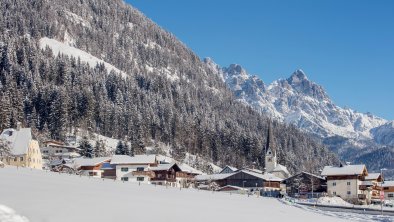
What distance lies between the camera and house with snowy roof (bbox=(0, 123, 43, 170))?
355 feet

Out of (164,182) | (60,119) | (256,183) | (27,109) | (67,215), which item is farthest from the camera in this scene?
(27,109)

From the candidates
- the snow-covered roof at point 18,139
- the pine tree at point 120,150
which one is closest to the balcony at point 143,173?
the pine tree at point 120,150

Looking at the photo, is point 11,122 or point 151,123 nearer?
point 11,122

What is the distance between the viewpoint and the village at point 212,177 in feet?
370

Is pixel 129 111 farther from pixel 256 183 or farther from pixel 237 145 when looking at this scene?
pixel 256 183

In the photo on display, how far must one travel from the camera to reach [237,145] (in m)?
199

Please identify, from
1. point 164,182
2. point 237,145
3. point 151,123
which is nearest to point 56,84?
point 151,123

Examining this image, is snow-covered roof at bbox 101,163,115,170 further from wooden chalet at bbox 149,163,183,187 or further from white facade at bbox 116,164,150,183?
wooden chalet at bbox 149,163,183,187

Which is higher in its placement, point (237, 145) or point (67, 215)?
point (237, 145)

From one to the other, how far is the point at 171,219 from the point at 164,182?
92571 mm

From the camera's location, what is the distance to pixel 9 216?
29562 mm

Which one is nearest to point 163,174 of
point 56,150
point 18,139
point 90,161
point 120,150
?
point 90,161

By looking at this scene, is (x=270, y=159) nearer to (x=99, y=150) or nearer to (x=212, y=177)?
(x=212, y=177)

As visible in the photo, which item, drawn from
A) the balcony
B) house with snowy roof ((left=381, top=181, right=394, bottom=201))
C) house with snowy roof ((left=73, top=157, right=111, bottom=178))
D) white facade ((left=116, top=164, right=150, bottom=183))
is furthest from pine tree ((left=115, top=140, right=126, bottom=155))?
house with snowy roof ((left=381, top=181, right=394, bottom=201))
